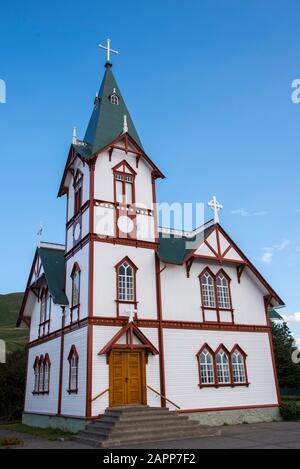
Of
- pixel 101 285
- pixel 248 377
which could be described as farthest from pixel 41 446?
pixel 248 377

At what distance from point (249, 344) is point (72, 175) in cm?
1313

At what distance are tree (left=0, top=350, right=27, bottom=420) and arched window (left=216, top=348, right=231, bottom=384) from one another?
16499mm

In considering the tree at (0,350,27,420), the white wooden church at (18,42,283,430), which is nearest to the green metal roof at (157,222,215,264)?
the white wooden church at (18,42,283,430)

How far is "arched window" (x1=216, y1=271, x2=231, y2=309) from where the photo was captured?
22719mm

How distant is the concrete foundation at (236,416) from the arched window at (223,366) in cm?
145

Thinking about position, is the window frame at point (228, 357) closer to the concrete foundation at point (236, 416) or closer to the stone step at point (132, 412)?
the concrete foundation at point (236, 416)

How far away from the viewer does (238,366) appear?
2203 centimetres

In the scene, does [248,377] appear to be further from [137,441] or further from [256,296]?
[137,441]

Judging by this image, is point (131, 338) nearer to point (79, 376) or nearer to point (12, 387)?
point (79, 376)

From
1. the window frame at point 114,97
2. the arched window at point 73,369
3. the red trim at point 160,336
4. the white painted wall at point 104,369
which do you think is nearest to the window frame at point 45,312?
the arched window at point 73,369

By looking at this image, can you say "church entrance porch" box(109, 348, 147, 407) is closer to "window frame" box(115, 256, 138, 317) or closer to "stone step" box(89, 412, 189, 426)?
"stone step" box(89, 412, 189, 426)

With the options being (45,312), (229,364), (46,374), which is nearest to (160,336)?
(229,364)

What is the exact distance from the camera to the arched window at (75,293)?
20.2 meters

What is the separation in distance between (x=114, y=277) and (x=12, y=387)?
55.3 feet
